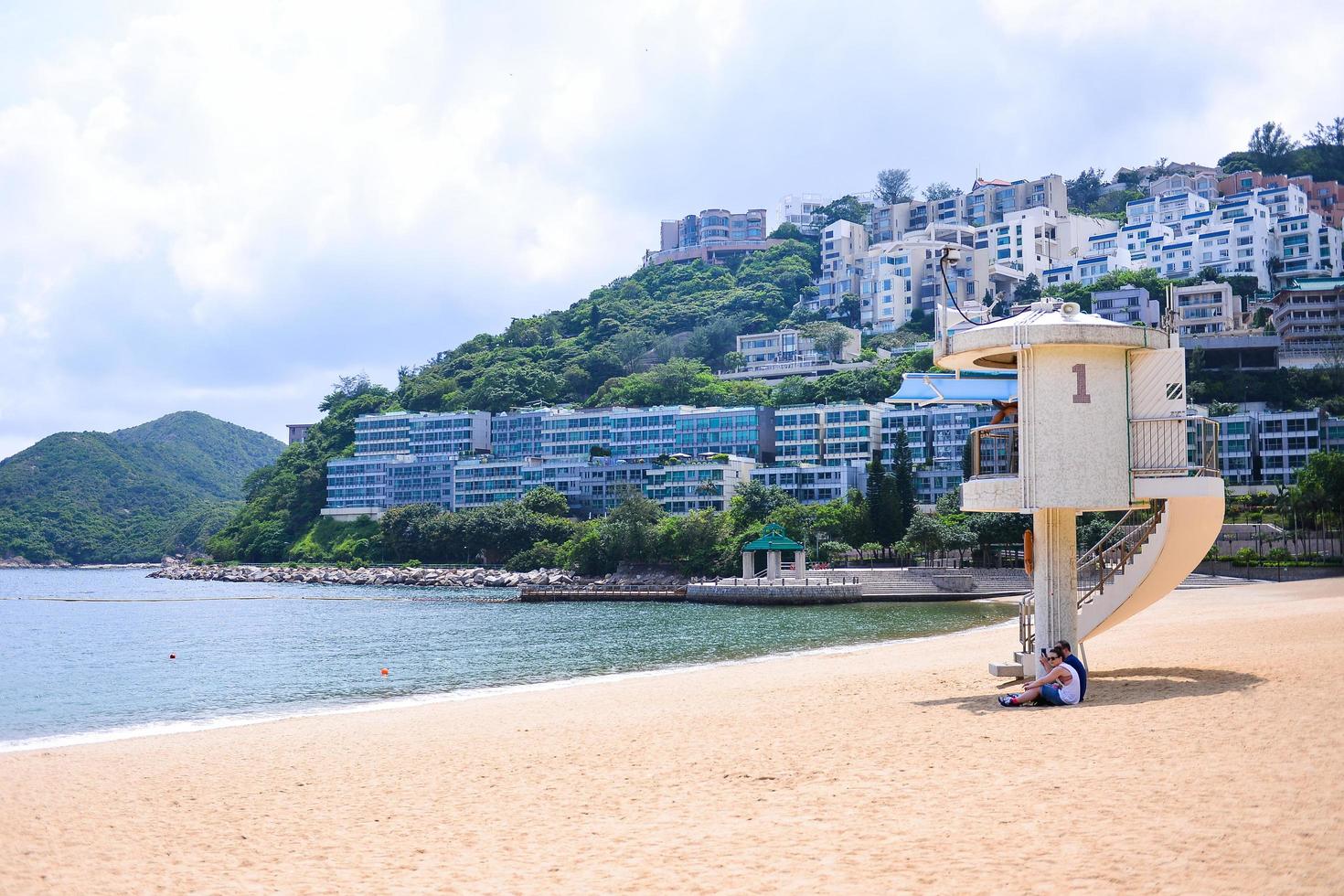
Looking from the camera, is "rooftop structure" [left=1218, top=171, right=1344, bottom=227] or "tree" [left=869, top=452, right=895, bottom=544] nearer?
"tree" [left=869, top=452, right=895, bottom=544]

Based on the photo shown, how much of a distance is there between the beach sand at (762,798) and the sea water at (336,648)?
8219mm

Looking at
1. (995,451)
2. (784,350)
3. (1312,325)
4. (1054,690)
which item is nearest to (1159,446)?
(995,451)

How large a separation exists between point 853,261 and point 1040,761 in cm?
16201

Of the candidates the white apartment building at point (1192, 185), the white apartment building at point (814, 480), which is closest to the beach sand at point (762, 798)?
the white apartment building at point (814, 480)

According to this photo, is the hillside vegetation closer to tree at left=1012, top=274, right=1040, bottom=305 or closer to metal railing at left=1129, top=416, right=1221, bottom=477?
tree at left=1012, top=274, right=1040, bottom=305

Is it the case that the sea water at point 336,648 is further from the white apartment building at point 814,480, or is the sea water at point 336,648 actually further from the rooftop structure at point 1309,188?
the rooftop structure at point 1309,188

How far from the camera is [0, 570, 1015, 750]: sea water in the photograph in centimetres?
2555

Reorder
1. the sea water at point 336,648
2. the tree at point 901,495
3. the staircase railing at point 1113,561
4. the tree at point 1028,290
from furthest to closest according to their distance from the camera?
the tree at point 1028,290
the tree at point 901,495
the sea water at point 336,648
the staircase railing at point 1113,561

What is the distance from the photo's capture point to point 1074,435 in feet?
50.4

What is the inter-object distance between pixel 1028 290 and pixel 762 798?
13736 cm

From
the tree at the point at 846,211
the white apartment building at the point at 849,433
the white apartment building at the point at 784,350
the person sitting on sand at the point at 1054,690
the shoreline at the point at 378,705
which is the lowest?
the shoreline at the point at 378,705

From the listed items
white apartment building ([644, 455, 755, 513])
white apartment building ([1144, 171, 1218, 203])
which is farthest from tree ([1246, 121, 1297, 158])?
white apartment building ([644, 455, 755, 513])

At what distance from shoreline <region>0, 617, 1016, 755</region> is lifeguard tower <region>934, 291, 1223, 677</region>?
11.9 metres

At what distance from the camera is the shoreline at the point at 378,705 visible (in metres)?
20.0
